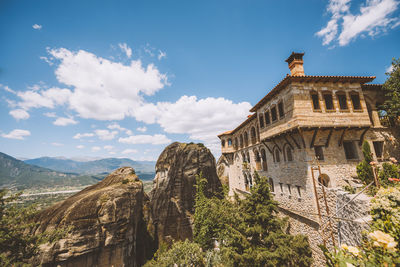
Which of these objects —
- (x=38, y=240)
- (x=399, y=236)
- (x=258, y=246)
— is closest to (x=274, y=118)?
(x=258, y=246)

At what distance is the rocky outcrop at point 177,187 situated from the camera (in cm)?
2842

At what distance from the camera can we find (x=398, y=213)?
15.6 ft

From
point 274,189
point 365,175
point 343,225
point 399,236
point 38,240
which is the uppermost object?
point 365,175

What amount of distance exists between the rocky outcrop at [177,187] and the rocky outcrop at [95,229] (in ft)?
33.0

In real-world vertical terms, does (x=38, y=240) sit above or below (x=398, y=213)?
below

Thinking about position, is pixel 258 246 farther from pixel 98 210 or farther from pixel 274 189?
pixel 98 210

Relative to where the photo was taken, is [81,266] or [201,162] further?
[201,162]

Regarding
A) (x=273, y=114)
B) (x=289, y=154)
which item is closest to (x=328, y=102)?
(x=273, y=114)

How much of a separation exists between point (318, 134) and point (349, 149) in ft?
12.5

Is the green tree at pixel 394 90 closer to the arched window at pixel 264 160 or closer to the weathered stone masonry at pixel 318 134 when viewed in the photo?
the weathered stone masonry at pixel 318 134

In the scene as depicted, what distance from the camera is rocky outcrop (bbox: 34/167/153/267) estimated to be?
14195 mm

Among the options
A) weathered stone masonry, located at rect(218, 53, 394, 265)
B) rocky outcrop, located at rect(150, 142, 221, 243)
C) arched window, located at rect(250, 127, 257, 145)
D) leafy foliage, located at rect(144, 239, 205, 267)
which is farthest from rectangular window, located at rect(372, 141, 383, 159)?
rocky outcrop, located at rect(150, 142, 221, 243)

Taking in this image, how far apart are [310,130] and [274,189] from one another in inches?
312

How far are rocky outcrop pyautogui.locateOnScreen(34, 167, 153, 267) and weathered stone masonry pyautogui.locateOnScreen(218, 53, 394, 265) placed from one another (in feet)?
56.4
